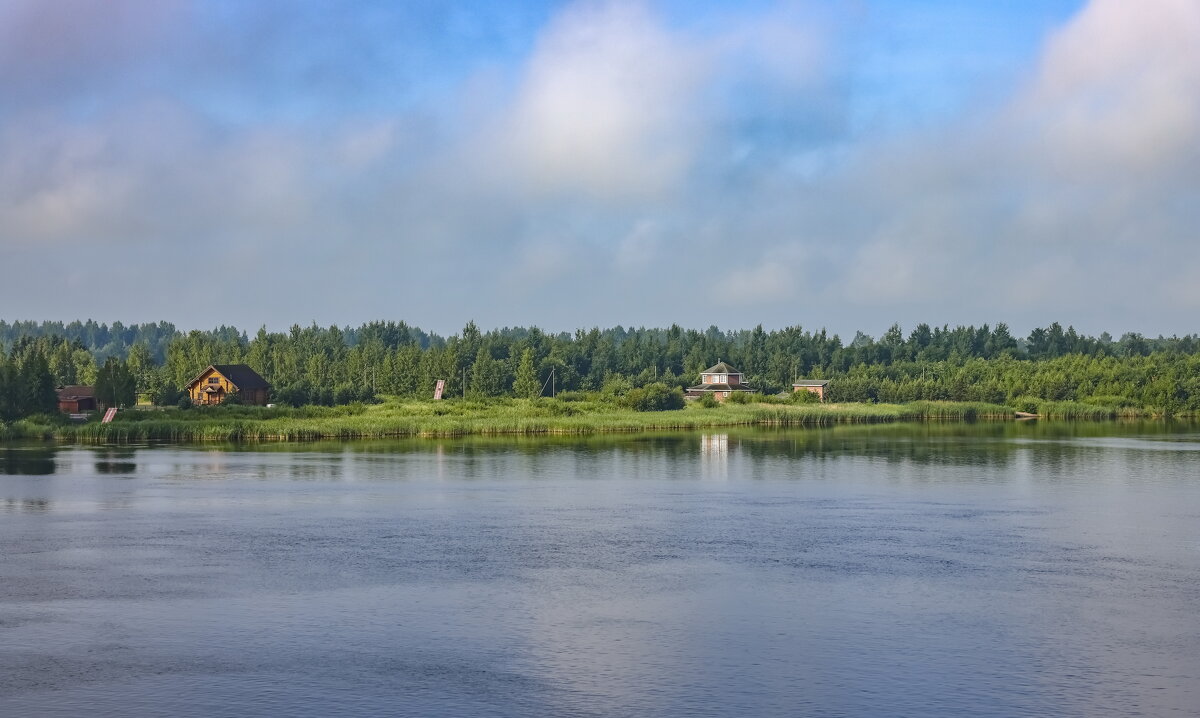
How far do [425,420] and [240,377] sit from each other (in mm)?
35713

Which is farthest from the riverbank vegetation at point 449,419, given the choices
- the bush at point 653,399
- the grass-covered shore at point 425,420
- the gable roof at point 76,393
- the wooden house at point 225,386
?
the gable roof at point 76,393

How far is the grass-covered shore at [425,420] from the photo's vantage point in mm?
77250

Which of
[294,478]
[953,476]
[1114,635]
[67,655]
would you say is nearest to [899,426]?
[953,476]

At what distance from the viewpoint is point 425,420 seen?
82.5 m

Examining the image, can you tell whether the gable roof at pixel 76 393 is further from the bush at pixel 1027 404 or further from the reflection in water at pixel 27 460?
the bush at pixel 1027 404

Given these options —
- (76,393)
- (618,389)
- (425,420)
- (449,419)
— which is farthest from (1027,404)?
(76,393)

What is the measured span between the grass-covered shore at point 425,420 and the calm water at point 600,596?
27.5 m

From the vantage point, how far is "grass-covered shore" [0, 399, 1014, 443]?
253 ft

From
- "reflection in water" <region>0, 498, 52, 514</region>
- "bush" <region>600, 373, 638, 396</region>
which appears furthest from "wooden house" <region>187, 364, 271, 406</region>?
"reflection in water" <region>0, 498, 52, 514</region>

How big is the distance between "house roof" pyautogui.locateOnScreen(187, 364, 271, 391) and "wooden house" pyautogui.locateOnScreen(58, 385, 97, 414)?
416 inches

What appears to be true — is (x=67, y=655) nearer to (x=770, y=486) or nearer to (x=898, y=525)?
(x=898, y=525)

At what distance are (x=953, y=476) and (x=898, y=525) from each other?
16.6 m

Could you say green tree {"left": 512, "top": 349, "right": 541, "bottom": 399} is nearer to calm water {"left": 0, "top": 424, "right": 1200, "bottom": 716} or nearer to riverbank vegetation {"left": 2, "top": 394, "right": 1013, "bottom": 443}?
riverbank vegetation {"left": 2, "top": 394, "right": 1013, "bottom": 443}

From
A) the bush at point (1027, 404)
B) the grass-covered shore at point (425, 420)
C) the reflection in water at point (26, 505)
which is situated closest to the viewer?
the reflection in water at point (26, 505)
